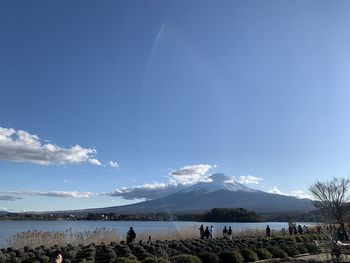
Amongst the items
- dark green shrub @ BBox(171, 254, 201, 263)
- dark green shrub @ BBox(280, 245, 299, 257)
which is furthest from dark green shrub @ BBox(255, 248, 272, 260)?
dark green shrub @ BBox(171, 254, 201, 263)

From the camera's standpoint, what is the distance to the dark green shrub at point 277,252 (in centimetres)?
2223

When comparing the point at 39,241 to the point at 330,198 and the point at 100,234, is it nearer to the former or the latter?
the point at 100,234

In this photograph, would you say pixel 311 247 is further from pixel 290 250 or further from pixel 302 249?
pixel 290 250

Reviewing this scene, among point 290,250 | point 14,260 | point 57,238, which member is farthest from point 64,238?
point 290,250

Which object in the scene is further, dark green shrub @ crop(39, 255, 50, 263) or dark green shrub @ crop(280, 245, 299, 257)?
dark green shrub @ crop(280, 245, 299, 257)

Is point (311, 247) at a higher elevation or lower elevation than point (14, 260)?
higher

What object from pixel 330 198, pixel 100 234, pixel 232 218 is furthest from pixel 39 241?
pixel 232 218

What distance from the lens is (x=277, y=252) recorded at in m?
22.4

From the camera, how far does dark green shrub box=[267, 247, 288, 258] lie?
72.9 ft

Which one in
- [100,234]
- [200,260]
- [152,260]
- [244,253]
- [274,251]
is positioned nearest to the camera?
[152,260]

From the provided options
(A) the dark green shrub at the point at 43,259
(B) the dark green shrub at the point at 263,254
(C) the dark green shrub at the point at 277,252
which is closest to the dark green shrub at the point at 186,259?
(A) the dark green shrub at the point at 43,259

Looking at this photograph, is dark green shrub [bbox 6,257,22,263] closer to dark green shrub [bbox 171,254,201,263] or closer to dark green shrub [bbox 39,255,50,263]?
dark green shrub [bbox 39,255,50,263]

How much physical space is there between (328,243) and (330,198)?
1383 inches

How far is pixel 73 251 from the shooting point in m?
20.1
